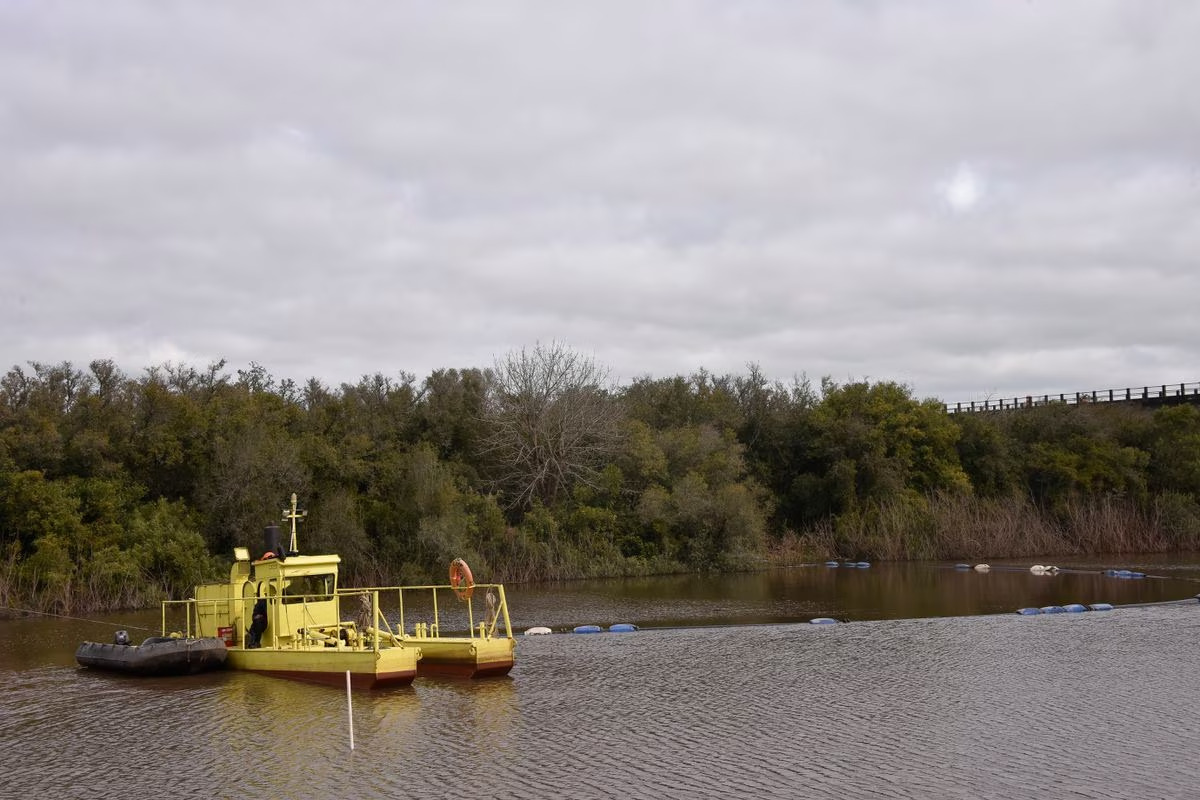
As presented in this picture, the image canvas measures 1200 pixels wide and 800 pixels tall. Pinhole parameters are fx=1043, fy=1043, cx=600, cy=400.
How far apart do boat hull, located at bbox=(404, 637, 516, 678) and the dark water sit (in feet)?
1.41

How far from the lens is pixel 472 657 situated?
2203 centimetres

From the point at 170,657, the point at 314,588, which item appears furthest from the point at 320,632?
the point at 170,657

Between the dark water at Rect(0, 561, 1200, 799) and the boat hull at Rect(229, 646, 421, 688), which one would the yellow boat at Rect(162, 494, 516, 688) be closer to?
the boat hull at Rect(229, 646, 421, 688)

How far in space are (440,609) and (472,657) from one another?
51.8 feet

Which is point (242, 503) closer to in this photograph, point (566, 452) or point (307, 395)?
point (307, 395)

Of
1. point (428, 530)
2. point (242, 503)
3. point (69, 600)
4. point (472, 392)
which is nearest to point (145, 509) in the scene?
point (242, 503)

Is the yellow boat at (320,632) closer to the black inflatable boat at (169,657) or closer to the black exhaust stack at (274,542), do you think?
the black exhaust stack at (274,542)

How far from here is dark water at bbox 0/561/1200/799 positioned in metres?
14.2

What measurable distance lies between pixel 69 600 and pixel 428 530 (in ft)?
48.4

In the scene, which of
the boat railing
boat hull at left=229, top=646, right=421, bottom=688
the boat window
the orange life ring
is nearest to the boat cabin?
the boat window

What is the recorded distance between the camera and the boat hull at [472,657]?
2208 centimetres

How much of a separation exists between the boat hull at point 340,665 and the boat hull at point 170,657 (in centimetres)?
86

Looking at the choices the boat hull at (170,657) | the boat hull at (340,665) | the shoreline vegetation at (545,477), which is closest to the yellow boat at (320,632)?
the boat hull at (340,665)

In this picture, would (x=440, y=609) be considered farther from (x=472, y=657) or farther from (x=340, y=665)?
(x=340, y=665)
